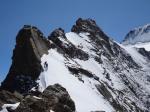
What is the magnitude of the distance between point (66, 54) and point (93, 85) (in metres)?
15.6

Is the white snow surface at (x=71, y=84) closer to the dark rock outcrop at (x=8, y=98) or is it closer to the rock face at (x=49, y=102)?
the dark rock outcrop at (x=8, y=98)

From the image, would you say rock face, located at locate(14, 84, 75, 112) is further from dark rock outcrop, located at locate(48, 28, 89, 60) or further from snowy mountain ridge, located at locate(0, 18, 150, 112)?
dark rock outcrop, located at locate(48, 28, 89, 60)

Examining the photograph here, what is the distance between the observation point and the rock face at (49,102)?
45550 millimetres

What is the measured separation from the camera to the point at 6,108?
2013 inches

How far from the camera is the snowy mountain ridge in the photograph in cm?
7286

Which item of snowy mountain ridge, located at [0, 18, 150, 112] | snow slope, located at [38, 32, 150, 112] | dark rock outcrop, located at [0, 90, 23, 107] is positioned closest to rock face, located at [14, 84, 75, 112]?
snowy mountain ridge, located at [0, 18, 150, 112]

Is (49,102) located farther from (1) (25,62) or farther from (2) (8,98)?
(1) (25,62)

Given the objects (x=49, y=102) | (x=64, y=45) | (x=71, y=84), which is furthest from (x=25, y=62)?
(x=49, y=102)

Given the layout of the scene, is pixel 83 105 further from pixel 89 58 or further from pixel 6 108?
pixel 89 58

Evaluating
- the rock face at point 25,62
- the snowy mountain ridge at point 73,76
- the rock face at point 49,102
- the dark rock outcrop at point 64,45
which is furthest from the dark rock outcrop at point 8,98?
the dark rock outcrop at point 64,45

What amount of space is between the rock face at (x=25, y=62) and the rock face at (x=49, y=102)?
3160cm

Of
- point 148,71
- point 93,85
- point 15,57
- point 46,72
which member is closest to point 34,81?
point 46,72

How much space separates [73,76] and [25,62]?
16825 millimetres

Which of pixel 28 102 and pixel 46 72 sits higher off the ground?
pixel 46 72
